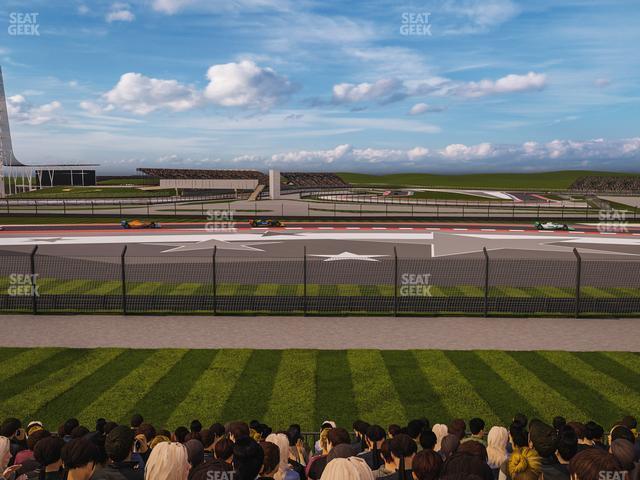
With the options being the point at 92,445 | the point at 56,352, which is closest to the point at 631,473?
the point at 92,445

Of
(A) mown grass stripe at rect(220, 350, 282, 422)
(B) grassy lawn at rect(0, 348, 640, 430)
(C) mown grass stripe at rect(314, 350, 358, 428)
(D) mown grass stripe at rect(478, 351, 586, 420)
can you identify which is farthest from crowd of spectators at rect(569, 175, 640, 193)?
(A) mown grass stripe at rect(220, 350, 282, 422)

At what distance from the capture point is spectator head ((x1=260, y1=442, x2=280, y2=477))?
536 centimetres

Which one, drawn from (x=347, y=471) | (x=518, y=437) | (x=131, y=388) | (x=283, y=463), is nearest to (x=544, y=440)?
(x=518, y=437)

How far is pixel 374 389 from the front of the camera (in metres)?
12.1

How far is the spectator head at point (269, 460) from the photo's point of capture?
5.36 meters

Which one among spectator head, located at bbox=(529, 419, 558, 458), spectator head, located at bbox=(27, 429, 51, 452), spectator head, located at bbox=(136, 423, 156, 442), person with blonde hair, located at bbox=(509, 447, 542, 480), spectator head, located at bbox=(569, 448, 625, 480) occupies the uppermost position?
spectator head, located at bbox=(569, 448, 625, 480)

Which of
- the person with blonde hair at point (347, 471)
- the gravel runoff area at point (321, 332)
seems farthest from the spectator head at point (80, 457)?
the gravel runoff area at point (321, 332)

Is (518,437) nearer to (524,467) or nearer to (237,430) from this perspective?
(524,467)

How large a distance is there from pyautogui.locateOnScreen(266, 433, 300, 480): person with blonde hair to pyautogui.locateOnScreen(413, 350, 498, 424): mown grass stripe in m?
5.26

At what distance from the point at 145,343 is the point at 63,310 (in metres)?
5.66

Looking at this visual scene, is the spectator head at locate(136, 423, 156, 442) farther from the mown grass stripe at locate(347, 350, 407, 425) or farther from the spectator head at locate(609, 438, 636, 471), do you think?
the spectator head at locate(609, 438, 636, 471)

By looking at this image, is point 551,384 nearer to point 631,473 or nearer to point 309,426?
point 309,426

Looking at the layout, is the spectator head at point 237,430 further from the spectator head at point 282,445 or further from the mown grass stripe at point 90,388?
the mown grass stripe at point 90,388

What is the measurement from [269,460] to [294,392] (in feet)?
21.8
